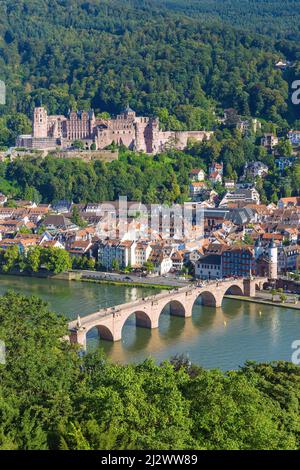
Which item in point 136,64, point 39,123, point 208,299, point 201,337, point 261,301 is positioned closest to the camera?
point 201,337

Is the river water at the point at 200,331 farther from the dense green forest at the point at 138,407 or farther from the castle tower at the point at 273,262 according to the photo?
the dense green forest at the point at 138,407

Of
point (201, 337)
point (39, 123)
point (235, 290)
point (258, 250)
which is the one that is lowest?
point (201, 337)

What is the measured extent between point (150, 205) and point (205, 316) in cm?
1270

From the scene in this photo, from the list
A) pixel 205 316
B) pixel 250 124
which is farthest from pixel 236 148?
pixel 205 316

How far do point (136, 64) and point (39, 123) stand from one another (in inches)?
391

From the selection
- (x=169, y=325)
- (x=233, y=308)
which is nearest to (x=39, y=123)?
(x=233, y=308)

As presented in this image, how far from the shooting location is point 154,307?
18250 millimetres

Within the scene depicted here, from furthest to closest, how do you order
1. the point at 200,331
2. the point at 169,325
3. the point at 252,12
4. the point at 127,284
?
1. the point at 252,12
2. the point at 127,284
3. the point at 169,325
4. the point at 200,331

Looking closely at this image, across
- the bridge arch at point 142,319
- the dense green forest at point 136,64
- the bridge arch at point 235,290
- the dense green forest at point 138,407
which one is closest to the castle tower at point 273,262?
the bridge arch at point 235,290

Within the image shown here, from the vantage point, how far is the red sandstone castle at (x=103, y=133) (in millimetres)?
37938

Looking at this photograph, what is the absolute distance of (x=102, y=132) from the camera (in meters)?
37.9

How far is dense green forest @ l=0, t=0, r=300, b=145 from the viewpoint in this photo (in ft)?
Result: 139

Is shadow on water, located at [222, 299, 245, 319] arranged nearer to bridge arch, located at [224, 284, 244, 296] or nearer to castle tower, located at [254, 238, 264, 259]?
bridge arch, located at [224, 284, 244, 296]

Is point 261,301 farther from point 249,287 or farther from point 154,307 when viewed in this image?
point 154,307
